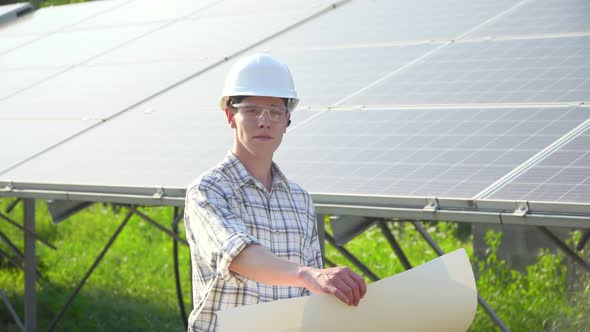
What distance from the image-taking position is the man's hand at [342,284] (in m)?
3.15

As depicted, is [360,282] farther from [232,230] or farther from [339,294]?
[232,230]

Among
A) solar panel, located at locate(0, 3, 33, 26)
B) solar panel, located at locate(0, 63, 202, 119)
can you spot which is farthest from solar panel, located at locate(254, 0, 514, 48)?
solar panel, located at locate(0, 3, 33, 26)

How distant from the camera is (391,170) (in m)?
6.11

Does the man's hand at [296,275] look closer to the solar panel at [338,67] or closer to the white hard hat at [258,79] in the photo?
the white hard hat at [258,79]

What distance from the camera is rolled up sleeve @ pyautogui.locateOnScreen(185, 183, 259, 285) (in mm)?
3453

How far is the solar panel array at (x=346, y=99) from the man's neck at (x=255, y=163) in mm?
1799

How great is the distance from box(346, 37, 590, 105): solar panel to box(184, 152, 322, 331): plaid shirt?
10.1 ft

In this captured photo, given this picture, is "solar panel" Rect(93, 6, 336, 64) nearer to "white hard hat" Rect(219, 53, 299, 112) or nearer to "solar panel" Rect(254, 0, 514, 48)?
"solar panel" Rect(254, 0, 514, 48)

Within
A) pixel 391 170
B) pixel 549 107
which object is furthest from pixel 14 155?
pixel 549 107

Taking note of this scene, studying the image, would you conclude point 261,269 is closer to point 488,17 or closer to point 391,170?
point 391,170

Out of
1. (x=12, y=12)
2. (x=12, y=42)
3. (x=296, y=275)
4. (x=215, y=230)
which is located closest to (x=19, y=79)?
A: (x=12, y=42)

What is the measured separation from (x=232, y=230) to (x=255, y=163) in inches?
13.9

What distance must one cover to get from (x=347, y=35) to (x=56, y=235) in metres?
12.0

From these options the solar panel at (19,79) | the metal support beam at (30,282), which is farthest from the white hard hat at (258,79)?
the solar panel at (19,79)
